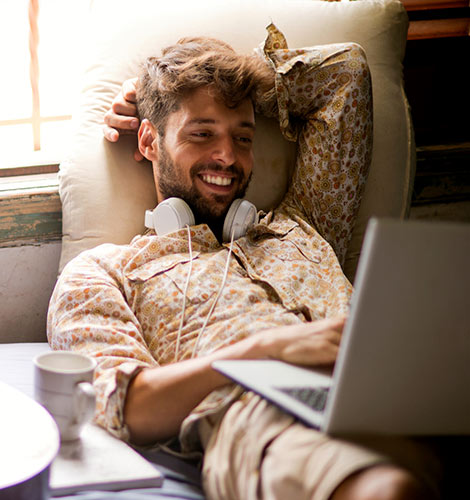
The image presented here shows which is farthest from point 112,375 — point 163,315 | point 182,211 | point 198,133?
point 198,133

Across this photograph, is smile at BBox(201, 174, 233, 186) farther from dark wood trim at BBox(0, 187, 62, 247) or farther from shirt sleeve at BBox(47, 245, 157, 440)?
dark wood trim at BBox(0, 187, 62, 247)

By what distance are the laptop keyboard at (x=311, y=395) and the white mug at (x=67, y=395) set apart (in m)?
0.26

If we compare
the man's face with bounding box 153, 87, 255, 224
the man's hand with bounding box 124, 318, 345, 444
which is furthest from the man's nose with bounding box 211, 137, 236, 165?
the man's hand with bounding box 124, 318, 345, 444

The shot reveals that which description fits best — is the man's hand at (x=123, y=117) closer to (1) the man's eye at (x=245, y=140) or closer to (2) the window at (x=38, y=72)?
(1) the man's eye at (x=245, y=140)

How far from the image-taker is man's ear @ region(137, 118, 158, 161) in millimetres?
1562

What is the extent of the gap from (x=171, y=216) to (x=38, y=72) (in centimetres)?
111

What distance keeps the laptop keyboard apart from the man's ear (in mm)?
870

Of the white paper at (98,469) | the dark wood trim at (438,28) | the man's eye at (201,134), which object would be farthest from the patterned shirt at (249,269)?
the dark wood trim at (438,28)

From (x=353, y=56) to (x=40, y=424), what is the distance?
1.17m

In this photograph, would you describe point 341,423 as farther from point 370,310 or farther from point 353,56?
point 353,56

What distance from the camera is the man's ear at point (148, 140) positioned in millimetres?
1562

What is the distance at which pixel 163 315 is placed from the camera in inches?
49.8

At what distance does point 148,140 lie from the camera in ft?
5.18

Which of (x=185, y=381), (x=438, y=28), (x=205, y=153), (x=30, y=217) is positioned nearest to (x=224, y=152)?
(x=205, y=153)
